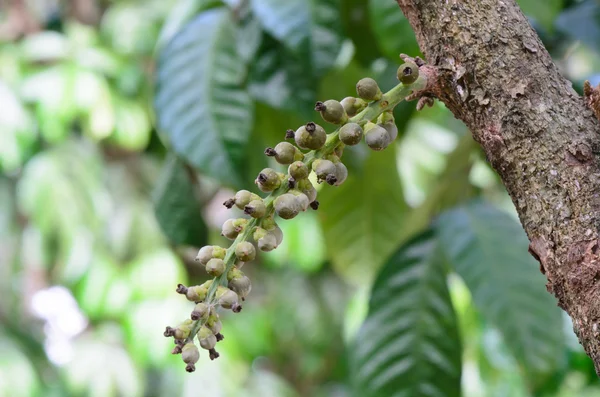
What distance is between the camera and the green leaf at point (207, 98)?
0.75 m

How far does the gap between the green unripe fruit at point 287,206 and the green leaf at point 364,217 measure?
0.73 m

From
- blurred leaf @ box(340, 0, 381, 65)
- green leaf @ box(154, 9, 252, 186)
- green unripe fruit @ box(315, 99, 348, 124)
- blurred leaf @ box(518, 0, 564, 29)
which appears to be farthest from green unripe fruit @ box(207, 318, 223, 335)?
blurred leaf @ box(340, 0, 381, 65)

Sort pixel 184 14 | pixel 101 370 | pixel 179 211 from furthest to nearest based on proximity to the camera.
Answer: pixel 101 370 < pixel 184 14 < pixel 179 211

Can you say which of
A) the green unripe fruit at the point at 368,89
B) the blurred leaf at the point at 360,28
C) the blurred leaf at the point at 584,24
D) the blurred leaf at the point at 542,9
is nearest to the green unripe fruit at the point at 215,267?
the green unripe fruit at the point at 368,89

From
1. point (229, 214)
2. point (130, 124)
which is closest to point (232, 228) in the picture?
point (229, 214)

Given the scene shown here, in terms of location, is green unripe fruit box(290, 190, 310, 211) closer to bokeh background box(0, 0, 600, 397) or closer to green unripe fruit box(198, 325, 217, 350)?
green unripe fruit box(198, 325, 217, 350)

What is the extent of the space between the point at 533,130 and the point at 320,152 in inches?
3.9

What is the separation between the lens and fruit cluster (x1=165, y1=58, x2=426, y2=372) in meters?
0.30

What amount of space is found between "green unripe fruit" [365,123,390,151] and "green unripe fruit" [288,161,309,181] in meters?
0.03

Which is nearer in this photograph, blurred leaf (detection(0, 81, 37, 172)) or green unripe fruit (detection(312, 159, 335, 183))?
green unripe fruit (detection(312, 159, 335, 183))

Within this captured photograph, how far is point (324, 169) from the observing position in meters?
0.31

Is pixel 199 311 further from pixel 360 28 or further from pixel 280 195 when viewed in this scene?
pixel 360 28

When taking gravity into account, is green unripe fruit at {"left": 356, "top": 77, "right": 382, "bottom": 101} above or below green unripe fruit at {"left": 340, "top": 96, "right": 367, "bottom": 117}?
below

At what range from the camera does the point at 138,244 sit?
2.02 m
